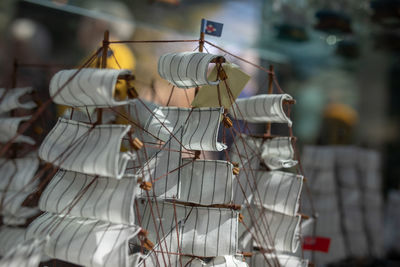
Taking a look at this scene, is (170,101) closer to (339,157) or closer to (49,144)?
(49,144)

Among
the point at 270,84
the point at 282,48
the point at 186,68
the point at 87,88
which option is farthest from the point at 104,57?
the point at 282,48

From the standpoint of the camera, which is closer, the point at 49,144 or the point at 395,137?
the point at 49,144

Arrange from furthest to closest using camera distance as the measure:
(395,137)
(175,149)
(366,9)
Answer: (395,137)
(366,9)
(175,149)

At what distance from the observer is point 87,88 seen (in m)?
2.01

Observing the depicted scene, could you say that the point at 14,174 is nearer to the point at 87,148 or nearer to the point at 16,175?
the point at 16,175

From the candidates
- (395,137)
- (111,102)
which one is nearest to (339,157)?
(395,137)

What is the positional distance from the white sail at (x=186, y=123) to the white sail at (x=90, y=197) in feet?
1.40

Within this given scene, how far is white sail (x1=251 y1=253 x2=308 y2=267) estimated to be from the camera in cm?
283

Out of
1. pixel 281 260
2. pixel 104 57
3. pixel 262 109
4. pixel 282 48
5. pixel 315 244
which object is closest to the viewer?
pixel 104 57

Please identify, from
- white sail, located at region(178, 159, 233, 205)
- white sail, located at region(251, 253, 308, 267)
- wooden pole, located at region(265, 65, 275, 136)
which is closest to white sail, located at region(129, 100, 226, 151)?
white sail, located at region(178, 159, 233, 205)

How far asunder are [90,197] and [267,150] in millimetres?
1260

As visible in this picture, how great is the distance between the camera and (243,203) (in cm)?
289

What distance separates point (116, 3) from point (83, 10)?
7.9 inches

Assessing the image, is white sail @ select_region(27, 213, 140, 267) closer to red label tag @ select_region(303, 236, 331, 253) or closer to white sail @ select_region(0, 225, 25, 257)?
white sail @ select_region(0, 225, 25, 257)
